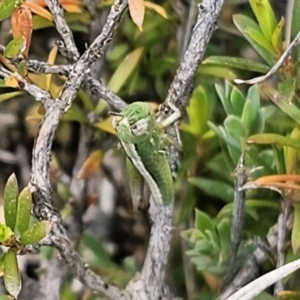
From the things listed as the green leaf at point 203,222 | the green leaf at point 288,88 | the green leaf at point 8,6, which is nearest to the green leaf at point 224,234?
the green leaf at point 203,222

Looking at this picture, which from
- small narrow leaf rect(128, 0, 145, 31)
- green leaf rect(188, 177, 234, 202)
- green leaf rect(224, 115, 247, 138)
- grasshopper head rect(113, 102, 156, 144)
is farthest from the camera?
green leaf rect(188, 177, 234, 202)

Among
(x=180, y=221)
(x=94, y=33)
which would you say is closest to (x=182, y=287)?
(x=180, y=221)

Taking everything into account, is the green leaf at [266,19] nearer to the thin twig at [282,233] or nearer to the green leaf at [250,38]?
the green leaf at [250,38]

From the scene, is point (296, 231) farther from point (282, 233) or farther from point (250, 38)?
point (250, 38)

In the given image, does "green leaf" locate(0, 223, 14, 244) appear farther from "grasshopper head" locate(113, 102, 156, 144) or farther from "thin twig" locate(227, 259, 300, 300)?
"thin twig" locate(227, 259, 300, 300)

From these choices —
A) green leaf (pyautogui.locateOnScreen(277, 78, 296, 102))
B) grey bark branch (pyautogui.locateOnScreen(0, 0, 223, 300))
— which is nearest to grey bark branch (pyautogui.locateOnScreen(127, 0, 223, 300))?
grey bark branch (pyautogui.locateOnScreen(0, 0, 223, 300))

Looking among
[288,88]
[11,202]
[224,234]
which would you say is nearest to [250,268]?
[224,234]

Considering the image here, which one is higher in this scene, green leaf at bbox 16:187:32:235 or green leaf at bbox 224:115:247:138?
green leaf at bbox 224:115:247:138
